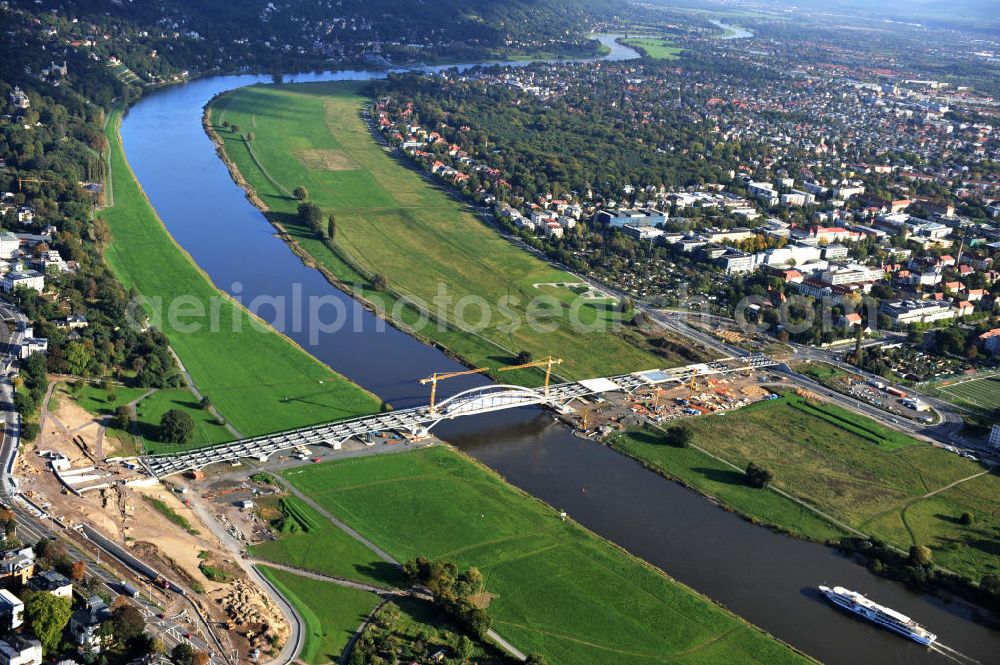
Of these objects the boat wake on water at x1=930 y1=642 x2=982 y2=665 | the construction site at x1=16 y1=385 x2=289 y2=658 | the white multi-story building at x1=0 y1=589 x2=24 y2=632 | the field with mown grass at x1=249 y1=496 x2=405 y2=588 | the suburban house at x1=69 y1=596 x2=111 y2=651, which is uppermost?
the white multi-story building at x1=0 y1=589 x2=24 y2=632

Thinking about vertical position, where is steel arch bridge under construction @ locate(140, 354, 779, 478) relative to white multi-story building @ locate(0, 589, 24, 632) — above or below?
below

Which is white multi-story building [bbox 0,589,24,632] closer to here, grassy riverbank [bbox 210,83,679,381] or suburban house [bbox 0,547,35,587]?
suburban house [bbox 0,547,35,587]

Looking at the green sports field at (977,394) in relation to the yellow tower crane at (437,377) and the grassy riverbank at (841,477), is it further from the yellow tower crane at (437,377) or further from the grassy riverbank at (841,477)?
the yellow tower crane at (437,377)

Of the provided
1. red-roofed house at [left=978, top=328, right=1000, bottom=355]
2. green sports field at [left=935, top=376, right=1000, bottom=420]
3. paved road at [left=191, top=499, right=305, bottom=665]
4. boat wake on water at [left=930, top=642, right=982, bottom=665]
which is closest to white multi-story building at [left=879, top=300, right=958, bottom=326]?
red-roofed house at [left=978, top=328, right=1000, bottom=355]

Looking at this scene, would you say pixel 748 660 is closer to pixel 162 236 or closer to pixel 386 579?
pixel 386 579

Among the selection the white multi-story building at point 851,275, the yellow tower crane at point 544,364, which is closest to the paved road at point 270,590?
the yellow tower crane at point 544,364

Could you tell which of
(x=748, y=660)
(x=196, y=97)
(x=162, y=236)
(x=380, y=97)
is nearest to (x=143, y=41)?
(x=196, y=97)

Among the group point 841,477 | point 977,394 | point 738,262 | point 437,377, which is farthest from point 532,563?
point 738,262

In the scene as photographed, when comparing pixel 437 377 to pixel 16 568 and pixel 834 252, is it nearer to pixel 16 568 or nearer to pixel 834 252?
pixel 16 568
